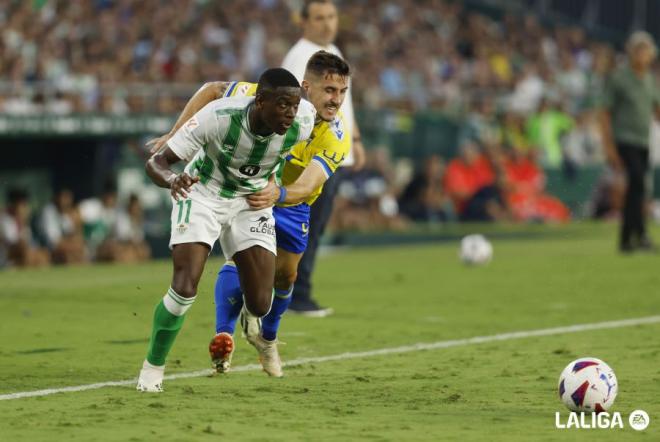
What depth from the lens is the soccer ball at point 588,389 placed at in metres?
6.23

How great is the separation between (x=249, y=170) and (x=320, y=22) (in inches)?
128

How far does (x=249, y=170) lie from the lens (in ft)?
23.5

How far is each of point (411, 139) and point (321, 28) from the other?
12953 mm

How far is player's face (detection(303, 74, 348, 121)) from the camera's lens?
7750mm

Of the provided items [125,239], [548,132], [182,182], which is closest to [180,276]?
[182,182]

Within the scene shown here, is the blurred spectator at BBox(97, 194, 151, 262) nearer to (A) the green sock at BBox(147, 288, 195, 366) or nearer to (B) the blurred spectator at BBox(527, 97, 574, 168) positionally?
(B) the blurred spectator at BBox(527, 97, 574, 168)

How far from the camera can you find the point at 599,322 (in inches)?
417

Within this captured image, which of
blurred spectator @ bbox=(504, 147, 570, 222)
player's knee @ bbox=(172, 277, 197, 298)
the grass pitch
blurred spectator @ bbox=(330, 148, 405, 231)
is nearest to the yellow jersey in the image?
the grass pitch

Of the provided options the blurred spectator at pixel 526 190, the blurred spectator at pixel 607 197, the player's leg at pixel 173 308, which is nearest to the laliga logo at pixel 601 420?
the player's leg at pixel 173 308

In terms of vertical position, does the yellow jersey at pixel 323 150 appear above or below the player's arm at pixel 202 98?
below

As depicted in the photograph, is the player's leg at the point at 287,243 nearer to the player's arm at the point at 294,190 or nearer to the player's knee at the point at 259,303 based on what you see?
the player's arm at the point at 294,190

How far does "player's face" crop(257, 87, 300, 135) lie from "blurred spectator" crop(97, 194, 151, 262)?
1071 cm

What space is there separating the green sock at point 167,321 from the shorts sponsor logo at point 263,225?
2.10 feet

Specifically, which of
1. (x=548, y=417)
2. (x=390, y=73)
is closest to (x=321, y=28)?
(x=548, y=417)
